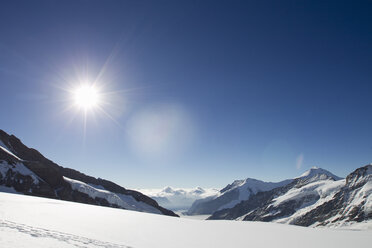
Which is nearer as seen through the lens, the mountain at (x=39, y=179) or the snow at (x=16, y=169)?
the snow at (x=16, y=169)

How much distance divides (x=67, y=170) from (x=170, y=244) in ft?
394

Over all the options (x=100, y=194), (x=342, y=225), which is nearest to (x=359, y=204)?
(x=342, y=225)

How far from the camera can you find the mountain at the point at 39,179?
61.4 m

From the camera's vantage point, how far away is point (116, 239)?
11344mm

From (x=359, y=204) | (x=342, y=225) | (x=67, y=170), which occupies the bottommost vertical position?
(x=342, y=225)

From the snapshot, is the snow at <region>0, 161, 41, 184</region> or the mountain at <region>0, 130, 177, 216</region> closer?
the snow at <region>0, 161, 41, 184</region>

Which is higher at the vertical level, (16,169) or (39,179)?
(16,169)

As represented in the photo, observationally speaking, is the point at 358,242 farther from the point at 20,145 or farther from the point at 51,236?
the point at 20,145

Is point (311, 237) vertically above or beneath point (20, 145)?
beneath

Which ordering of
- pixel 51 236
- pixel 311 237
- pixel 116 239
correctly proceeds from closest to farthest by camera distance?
pixel 51 236 → pixel 116 239 → pixel 311 237

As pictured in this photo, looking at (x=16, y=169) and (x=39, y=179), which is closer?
(x=16, y=169)

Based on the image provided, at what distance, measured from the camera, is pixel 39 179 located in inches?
2785

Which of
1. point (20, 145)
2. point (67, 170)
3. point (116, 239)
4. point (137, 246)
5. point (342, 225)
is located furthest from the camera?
point (342, 225)

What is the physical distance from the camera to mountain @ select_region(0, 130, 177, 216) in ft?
201
